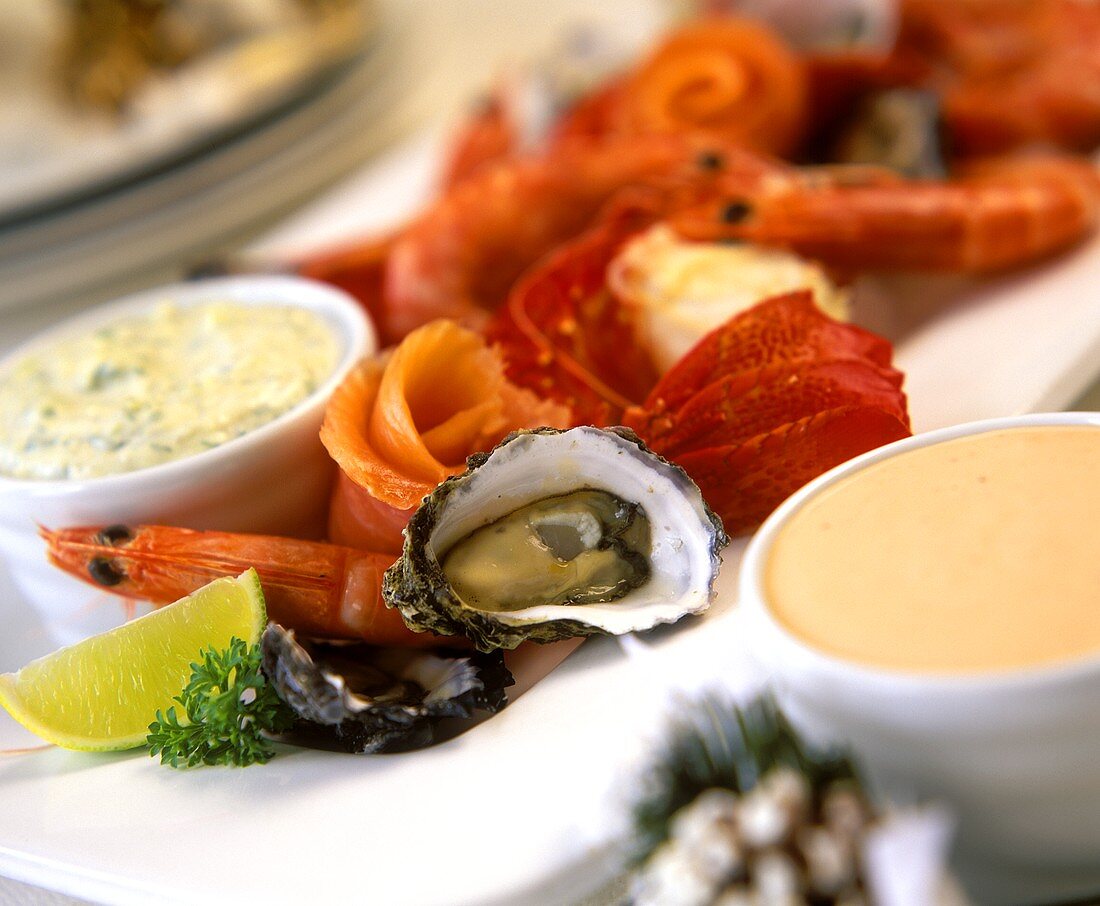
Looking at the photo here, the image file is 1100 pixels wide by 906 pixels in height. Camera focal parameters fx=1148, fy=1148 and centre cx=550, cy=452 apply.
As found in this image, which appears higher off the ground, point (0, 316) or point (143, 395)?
point (143, 395)

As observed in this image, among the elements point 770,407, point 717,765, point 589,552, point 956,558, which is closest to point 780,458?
point 770,407

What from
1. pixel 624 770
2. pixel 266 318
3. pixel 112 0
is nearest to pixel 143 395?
pixel 266 318

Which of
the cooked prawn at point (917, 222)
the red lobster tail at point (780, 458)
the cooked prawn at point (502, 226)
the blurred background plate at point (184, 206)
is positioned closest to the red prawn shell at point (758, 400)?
the red lobster tail at point (780, 458)

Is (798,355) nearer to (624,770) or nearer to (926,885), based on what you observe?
(624,770)

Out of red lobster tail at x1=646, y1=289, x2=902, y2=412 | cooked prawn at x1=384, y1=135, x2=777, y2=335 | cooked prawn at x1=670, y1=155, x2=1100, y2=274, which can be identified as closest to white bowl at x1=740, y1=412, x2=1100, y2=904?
red lobster tail at x1=646, y1=289, x2=902, y2=412

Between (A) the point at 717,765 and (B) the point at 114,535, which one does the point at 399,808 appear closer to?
(A) the point at 717,765

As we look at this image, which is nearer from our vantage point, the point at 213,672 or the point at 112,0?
the point at 213,672
